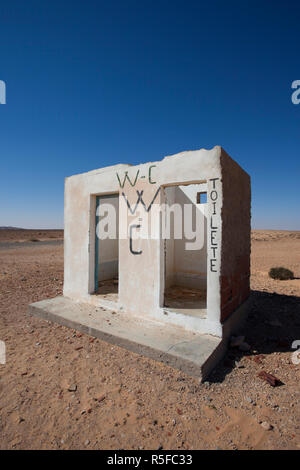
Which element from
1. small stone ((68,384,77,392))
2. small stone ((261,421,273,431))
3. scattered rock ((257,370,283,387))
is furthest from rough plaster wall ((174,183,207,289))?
small stone ((68,384,77,392))

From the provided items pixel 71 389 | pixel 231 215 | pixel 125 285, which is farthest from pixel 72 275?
pixel 231 215

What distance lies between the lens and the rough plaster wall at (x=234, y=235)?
3.73m

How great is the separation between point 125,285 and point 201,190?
332cm

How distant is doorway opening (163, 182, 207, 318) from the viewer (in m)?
6.30

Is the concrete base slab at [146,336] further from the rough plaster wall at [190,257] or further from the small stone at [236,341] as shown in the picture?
the rough plaster wall at [190,257]

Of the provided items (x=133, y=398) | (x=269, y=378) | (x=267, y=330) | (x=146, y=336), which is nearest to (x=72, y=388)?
(x=133, y=398)

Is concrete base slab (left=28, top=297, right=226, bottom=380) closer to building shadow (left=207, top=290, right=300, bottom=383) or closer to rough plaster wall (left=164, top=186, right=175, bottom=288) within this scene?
building shadow (left=207, top=290, right=300, bottom=383)

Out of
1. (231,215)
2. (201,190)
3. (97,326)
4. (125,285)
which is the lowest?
(97,326)

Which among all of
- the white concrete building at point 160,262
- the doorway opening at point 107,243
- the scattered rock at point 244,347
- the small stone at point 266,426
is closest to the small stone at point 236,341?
the scattered rock at point 244,347

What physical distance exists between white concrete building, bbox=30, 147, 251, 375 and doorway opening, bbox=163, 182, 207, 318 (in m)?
0.03

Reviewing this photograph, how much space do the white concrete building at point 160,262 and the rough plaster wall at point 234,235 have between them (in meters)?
0.02

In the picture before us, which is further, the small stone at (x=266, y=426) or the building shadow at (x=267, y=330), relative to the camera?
the building shadow at (x=267, y=330)
